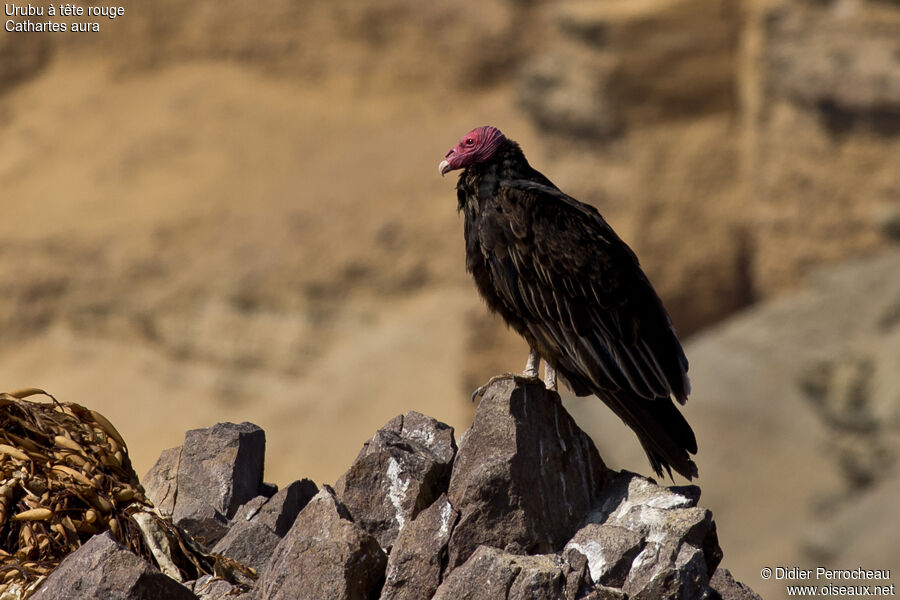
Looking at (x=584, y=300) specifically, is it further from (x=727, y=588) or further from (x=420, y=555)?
(x=420, y=555)

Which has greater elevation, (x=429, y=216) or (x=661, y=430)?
(x=429, y=216)

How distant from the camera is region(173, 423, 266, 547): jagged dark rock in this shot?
6270 mm

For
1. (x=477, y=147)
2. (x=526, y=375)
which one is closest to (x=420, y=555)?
(x=526, y=375)

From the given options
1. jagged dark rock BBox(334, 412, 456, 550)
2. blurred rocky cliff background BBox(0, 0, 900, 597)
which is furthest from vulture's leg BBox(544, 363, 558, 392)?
blurred rocky cliff background BBox(0, 0, 900, 597)

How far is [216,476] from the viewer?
6449 millimetres

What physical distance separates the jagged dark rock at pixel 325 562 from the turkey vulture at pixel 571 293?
1.26m

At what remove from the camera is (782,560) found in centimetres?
1532

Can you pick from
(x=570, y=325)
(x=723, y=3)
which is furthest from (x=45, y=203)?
(x=570, y=325)

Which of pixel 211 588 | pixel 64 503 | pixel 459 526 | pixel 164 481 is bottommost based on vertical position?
pixel 211 588

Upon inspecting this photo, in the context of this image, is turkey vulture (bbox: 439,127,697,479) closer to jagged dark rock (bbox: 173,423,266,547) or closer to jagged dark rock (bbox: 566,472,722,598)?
jagged dark rock (bbox: 566,472,722,598)

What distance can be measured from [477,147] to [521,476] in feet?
6.01

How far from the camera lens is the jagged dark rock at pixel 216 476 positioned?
6270 mm

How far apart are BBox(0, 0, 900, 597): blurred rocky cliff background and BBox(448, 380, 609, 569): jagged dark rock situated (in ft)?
27.4

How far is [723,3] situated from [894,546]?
10887 mm
